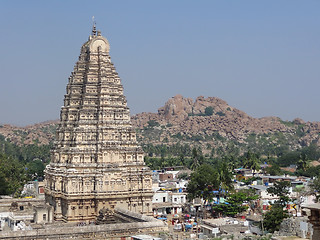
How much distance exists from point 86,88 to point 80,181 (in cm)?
833

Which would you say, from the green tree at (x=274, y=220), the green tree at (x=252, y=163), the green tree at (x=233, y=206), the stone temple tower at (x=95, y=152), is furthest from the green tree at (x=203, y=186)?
the green tree at (x=252, y=163)

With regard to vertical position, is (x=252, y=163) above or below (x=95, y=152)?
below

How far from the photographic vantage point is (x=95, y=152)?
46344 mm

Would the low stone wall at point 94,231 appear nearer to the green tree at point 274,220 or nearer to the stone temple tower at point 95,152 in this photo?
the stone temple tower at point 95,152

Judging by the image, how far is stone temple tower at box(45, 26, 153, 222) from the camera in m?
45.4

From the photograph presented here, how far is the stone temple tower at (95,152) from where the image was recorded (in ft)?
149

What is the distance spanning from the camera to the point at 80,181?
4531cm

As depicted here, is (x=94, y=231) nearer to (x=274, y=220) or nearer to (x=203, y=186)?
(x=274, y=220)

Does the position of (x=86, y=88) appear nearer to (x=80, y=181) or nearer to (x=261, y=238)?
(x=80, y=181)

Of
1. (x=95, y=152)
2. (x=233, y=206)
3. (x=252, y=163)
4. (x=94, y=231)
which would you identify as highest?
(x=95, y=152)

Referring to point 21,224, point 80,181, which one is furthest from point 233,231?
point 21,224

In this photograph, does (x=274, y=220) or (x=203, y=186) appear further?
(x=203, y=186)

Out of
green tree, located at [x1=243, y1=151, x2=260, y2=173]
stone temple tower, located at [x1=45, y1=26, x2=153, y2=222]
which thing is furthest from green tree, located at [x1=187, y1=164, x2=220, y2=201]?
green tree, located at [x1=243, y1=151, x2=260, y2=173]

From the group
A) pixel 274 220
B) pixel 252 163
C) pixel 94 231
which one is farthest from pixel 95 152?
pixel 252 163
